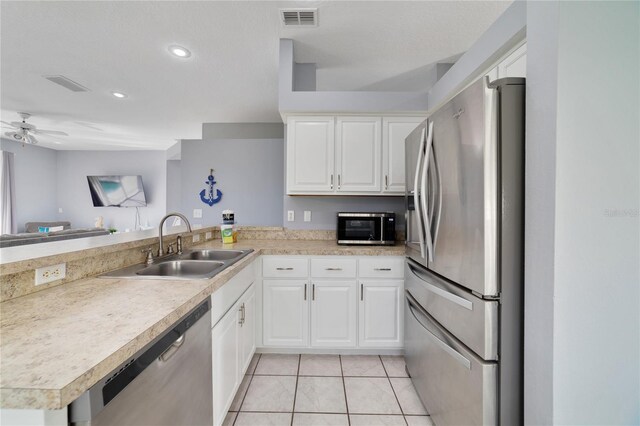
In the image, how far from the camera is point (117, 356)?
628mm

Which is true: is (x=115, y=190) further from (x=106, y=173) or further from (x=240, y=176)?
(x=240, y=176)

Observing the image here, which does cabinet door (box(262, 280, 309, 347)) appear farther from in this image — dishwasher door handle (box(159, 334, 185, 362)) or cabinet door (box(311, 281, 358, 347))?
dishwasher door handle (box(159, 334, 185, 362))

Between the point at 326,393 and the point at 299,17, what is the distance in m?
2.68

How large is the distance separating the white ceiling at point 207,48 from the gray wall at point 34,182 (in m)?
2.89

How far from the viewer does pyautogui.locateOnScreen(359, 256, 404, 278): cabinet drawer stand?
2.15 m

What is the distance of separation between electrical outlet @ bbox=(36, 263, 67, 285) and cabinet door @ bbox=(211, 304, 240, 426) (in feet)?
2.26

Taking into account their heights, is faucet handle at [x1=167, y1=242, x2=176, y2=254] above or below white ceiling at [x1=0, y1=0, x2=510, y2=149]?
below

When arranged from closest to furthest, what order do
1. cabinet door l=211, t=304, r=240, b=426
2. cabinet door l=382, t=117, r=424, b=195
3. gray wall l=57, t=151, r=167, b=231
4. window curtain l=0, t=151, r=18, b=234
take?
cabinet door l=211, t=304, r=240, b=426 → cabinet door l=382, t=117, r=424, b=195 → window curtain l=0, t=151, r=18, b=234 → gray wall l=57, t=151, r=167, b=231

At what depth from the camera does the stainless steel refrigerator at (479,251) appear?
1057 millimetres

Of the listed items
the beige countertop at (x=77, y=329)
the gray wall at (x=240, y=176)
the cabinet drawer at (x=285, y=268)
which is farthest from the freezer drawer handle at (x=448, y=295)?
the gray wall at (x=240, y=176)

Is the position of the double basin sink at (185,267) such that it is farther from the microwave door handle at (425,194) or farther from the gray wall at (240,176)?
the gray wall at (240,176)

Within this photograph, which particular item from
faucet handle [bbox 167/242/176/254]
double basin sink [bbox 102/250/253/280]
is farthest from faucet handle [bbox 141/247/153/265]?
faucet handle [bbox 167/242/176/254]

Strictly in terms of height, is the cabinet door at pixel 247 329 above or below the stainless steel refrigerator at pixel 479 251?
below

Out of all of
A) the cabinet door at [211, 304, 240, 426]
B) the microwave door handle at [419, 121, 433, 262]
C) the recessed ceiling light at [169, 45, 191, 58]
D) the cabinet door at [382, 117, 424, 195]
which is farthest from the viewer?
the cabinet door at [382, 117, 424, 195]
